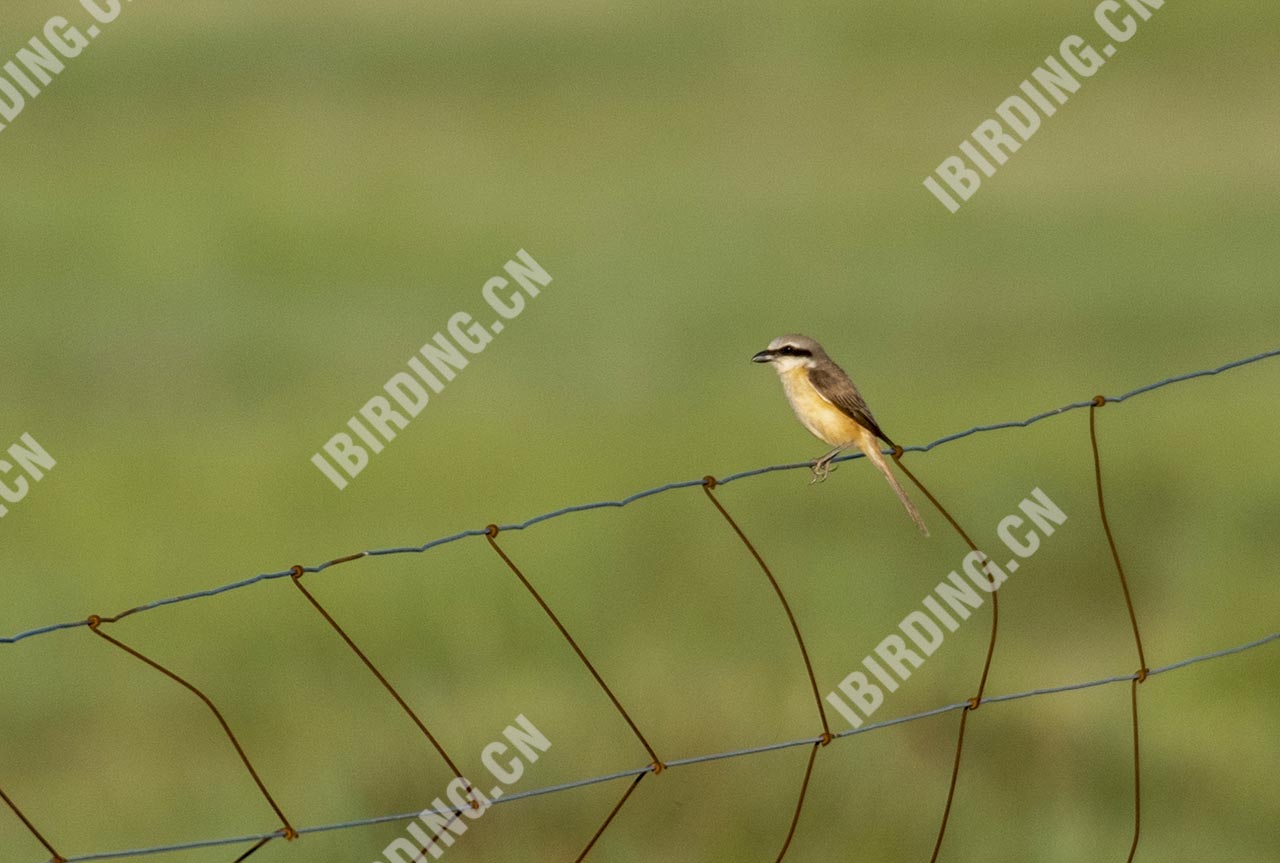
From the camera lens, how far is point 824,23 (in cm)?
3194

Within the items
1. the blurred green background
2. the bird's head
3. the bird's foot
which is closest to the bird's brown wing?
the bird's head

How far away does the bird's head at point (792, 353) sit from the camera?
8625mm

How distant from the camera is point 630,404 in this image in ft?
59.0

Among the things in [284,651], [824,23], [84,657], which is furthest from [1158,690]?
[824,23]

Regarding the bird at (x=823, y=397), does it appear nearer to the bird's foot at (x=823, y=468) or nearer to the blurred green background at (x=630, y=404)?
the bird's foot at (x=823, y=468)

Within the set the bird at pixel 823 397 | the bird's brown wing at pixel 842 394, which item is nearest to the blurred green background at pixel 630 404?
the bird at pixel 823 397

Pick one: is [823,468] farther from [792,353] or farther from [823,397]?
[792,353]

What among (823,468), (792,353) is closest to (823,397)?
(792,353)

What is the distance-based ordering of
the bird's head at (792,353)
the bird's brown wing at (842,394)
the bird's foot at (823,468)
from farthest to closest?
the bird's head at (792,353), the bird's brown wing at (842,394), the bird's foot at (823,468)

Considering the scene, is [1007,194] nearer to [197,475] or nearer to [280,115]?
[280,115]

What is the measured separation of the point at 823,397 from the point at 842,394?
114mm

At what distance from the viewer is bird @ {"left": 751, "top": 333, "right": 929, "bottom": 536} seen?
329 inches

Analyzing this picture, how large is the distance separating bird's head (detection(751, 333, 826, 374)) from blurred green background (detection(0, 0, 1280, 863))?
80.5 inches

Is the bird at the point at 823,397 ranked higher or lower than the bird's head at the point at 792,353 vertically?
lower
